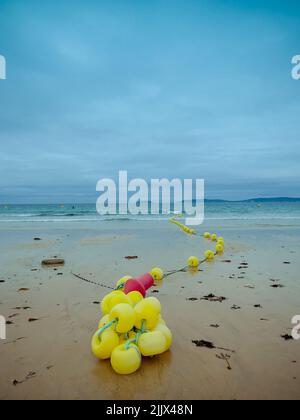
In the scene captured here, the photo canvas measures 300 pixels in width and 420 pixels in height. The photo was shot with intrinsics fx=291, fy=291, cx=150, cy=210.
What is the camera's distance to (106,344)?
286 centimetres

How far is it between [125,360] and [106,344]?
0.90 ft

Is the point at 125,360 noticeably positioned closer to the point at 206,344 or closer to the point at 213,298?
the point at 206,344

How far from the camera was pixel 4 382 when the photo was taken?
106 inches

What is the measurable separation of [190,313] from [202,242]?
7788 mm

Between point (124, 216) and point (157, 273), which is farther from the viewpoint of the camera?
point (124, 216)

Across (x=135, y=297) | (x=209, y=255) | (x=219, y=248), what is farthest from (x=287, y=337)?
(x=219, y=248)

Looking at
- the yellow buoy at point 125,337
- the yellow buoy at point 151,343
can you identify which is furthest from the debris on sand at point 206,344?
the yellow buoy at point 125,337

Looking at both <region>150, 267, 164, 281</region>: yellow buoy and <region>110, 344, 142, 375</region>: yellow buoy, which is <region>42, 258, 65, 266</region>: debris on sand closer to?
<region>150, 267, 164, 281</region>: yellow buoy

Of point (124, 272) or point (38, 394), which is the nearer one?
point (38, 394)

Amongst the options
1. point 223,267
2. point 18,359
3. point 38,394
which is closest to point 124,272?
point 223,267

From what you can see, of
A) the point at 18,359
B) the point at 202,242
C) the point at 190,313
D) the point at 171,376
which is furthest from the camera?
the point at 202,242

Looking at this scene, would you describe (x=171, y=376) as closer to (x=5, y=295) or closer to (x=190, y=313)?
(x=190, y=313)

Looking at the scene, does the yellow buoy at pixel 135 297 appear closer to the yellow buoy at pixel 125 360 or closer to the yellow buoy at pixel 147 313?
the yellow buoy at pixel 147 313

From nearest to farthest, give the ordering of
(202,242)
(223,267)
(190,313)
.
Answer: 1. (190,313)
2. (223,267)
3. (202,242)
